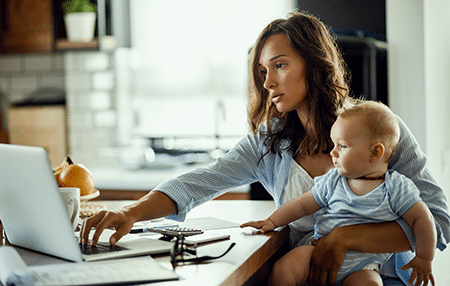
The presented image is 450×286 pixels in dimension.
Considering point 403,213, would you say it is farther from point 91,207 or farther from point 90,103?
point 90,103

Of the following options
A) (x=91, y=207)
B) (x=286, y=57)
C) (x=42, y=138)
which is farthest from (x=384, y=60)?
(x=42, y=138)

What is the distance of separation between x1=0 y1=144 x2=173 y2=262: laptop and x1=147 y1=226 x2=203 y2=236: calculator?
8 centimetres

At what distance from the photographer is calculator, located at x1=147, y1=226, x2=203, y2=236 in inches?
47.3

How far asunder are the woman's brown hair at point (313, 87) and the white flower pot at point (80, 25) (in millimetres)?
2263

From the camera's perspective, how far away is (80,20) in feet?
11.7

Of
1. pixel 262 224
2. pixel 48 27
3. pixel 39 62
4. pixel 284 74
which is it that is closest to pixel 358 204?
pixel 262 224

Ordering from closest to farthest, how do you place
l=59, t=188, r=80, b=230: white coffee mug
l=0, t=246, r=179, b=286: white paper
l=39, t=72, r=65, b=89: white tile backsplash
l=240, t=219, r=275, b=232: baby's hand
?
l=0, t=246, r=179, b=286: white paper → l=59, t=188, r=80, b=230: white coffee mug → l=240, t=219, r=275, b=232: baby's hand → l=39, t=72, r=65, b=89: white tile backsplash

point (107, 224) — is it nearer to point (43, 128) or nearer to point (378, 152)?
point (378, 152)

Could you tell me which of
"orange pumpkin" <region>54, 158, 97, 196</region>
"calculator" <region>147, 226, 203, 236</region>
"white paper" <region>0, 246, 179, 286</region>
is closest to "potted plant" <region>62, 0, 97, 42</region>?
"orange pumpkin" <region>54, 158, 97, 196</region>

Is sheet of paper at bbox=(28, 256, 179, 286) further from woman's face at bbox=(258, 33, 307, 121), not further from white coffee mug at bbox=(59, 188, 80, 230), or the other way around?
woman's face at bbox=(258, 33, 307, 121)

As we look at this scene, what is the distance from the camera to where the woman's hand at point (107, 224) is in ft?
A: 3.55

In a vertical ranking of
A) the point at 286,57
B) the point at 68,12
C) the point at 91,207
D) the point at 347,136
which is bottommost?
the point at 91,207

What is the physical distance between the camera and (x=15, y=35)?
3.74m

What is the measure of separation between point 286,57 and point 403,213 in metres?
0.61
